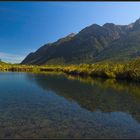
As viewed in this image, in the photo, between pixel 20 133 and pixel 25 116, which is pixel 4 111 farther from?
pixel 20 133

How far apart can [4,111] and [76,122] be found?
1095 cm

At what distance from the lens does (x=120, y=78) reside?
99.6 meters

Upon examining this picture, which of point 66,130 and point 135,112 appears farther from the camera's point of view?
point 135,112

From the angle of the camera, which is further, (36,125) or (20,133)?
(36,125)

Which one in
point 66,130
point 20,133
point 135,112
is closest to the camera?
point 20,133

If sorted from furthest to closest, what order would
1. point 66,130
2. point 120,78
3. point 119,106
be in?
1. point 120,78
2. point 119,106
3. point 66,130

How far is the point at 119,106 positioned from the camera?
39.2 meters

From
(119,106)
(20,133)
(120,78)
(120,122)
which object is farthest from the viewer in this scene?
(120,78)

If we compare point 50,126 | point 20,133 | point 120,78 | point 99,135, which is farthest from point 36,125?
point 120,78

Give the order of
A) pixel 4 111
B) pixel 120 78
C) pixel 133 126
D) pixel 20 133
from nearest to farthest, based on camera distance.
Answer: pixel 20 133
pixel 133 126
pixel 4 111
pixel 120 78

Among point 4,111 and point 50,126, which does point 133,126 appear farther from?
point 4,111

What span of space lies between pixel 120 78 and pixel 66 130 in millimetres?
78590

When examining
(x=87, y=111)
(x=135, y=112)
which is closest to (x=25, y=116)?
(x=87, y=111)

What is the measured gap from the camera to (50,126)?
2580cm
